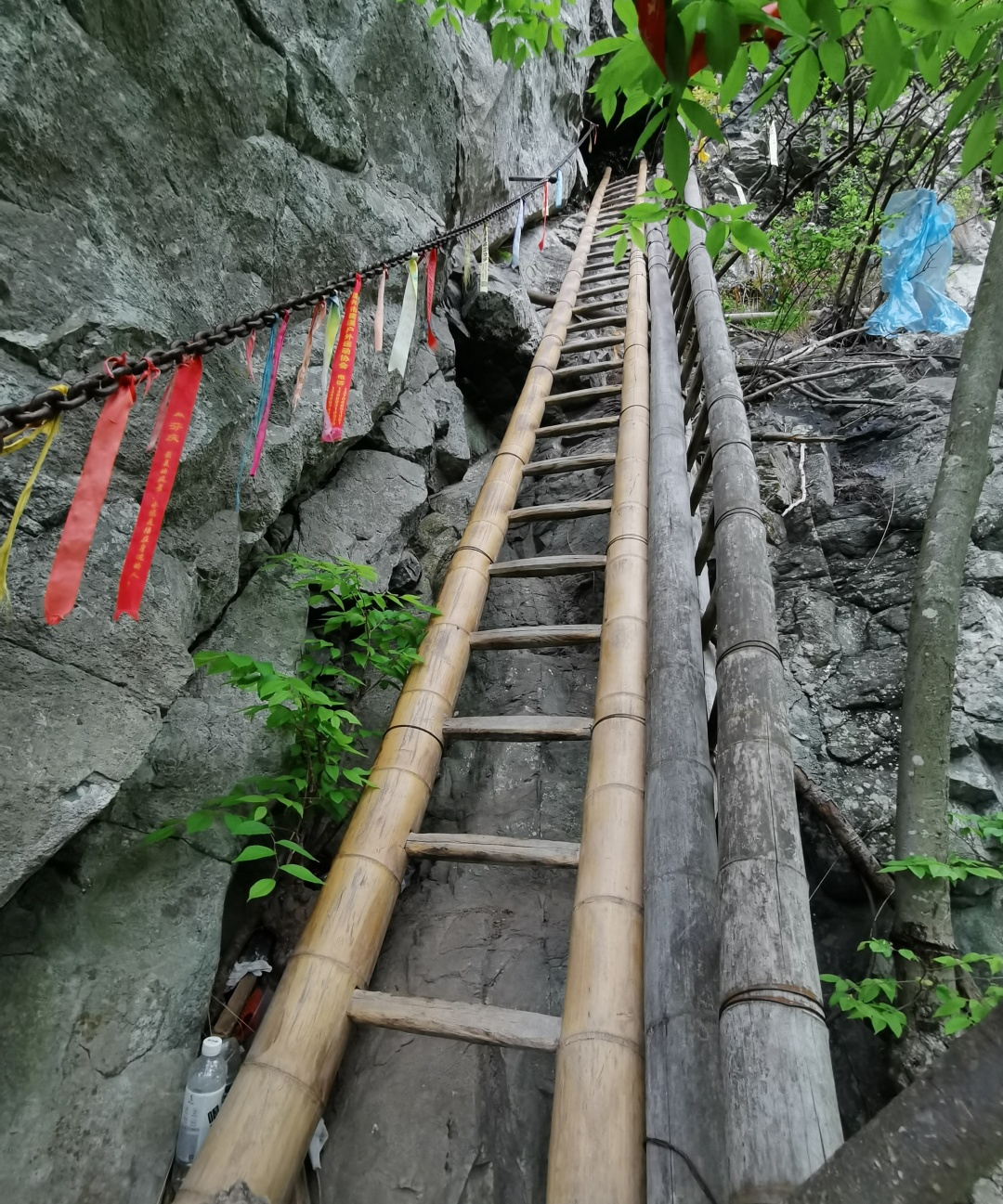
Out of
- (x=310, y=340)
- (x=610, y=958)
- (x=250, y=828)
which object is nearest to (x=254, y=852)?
(x=250, y=828)

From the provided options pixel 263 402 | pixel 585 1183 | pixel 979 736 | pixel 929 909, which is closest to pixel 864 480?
pixel 979 736

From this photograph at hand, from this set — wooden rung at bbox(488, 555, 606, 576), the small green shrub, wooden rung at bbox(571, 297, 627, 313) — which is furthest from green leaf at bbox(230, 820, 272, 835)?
wooden rung at bbox(571, 297, 627, 313)

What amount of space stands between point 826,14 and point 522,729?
1948mm

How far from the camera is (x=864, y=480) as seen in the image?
13.8ft

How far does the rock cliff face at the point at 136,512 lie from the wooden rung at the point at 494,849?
64 centimetres

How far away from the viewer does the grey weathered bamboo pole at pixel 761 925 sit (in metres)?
1.01

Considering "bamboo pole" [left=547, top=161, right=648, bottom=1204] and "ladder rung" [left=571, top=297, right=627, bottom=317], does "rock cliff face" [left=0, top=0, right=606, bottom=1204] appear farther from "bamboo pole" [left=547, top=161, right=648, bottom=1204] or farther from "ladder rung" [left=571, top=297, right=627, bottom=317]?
"ladder rung" [left=571, top=297, right=627, bottom=317]

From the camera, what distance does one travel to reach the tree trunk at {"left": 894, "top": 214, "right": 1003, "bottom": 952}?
215 centimetres

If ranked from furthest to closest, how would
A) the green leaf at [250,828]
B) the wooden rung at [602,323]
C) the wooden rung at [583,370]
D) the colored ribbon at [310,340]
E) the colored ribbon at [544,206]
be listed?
the colored ribbon at [544,206]
the wooden rung at [602,323]
the wooden rung at [583,370]
the colored ribbon at [310,340]
the green leaf at [250,828]

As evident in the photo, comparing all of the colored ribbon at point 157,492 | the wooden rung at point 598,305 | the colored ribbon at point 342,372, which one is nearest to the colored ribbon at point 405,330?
the colored ribbon at point 342,372

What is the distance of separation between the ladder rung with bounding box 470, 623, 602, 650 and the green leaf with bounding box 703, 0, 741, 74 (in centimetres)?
188

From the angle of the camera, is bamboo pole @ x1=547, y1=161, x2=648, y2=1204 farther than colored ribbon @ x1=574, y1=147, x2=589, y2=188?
No

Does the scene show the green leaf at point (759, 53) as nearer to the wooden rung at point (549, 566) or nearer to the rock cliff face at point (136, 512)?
the rock cliff face at point (136, 512)

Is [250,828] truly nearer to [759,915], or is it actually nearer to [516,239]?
[759,915]
